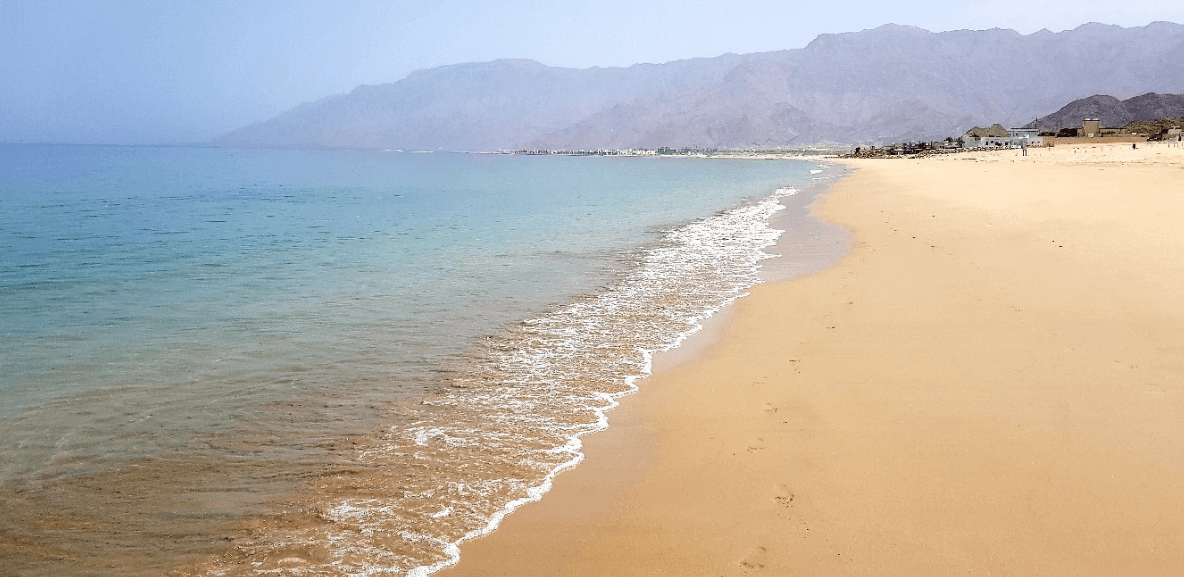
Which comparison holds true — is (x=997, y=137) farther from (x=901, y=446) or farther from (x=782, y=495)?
(x=782, y=495)

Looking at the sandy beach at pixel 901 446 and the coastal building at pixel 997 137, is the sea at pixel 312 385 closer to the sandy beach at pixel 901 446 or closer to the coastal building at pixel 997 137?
the sandy beach at pixel 901 446

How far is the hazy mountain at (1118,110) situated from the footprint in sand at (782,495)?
15013 cm

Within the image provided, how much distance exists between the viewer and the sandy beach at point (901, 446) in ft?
13.5

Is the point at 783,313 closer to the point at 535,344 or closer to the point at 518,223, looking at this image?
the point at 535,344

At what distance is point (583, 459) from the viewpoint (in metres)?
5.65

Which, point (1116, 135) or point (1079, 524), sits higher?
point (1116, 135)

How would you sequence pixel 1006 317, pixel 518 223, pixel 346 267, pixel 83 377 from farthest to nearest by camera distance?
pixel 518 223
pixel 346 267
pixel 1006 317
pixel 83 377

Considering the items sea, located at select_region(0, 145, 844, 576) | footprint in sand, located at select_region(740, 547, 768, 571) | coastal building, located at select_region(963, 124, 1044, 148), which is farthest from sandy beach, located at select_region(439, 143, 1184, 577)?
coastal building, located at select_region(963, 124, 1044, 148)

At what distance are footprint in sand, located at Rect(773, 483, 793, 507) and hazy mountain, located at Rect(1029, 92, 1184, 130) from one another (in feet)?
493

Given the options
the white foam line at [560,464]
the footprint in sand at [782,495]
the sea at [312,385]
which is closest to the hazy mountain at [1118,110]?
the sea at [312,385]

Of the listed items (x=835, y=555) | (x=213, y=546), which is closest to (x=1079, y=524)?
(x=835, y=555)

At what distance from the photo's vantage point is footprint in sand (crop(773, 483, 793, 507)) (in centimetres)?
471

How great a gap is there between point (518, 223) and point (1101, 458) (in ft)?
71.9

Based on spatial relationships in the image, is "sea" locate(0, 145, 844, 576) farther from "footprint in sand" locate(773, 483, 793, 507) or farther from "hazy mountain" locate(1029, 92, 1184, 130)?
"hazy mountain" locate(1029, 92, 1184, 130)
